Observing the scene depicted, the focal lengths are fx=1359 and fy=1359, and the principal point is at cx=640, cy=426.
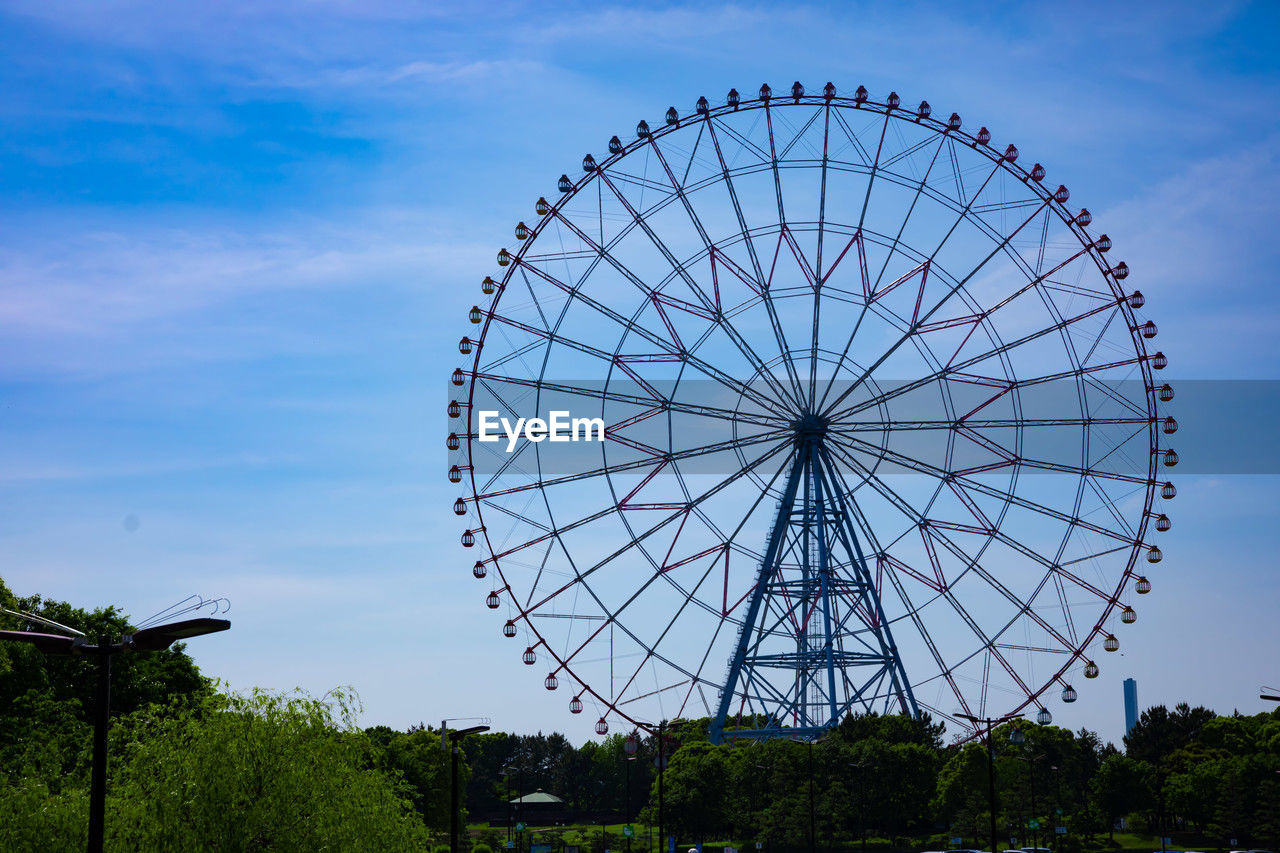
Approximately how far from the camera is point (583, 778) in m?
137

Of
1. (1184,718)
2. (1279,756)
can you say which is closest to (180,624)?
(1279,756)

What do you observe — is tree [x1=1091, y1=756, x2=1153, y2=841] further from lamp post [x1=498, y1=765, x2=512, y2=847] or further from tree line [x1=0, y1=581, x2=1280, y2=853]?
lamp post [x1=498, y1=765, x2=512, y2=847]

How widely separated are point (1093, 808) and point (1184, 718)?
26.8 m

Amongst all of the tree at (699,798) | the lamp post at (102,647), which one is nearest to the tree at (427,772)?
the tree at (699,798)

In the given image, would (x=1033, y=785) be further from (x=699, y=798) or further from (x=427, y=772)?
(x=427, y=772)

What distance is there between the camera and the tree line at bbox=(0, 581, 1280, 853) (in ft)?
87.1

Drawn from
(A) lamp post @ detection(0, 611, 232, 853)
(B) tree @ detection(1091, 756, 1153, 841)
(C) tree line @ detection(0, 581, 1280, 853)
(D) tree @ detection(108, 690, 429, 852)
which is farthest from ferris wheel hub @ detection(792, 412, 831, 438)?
(B) tree @ detection(1091, 756, 1153, 841)

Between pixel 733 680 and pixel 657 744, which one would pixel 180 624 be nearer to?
pixel 733 680

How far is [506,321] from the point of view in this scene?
151 feet

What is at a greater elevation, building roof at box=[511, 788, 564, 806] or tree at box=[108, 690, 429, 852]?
tree at box=[108, 690, 429, 852]

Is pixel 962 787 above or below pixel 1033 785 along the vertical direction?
above

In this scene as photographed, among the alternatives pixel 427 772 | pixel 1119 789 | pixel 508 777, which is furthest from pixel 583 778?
pixel 1119 789

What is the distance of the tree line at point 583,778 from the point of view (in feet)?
87.1

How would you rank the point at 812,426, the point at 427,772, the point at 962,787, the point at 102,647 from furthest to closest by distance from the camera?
the point at 427,772, the point at 962,787, the point at 812,426, the point at 102,647
